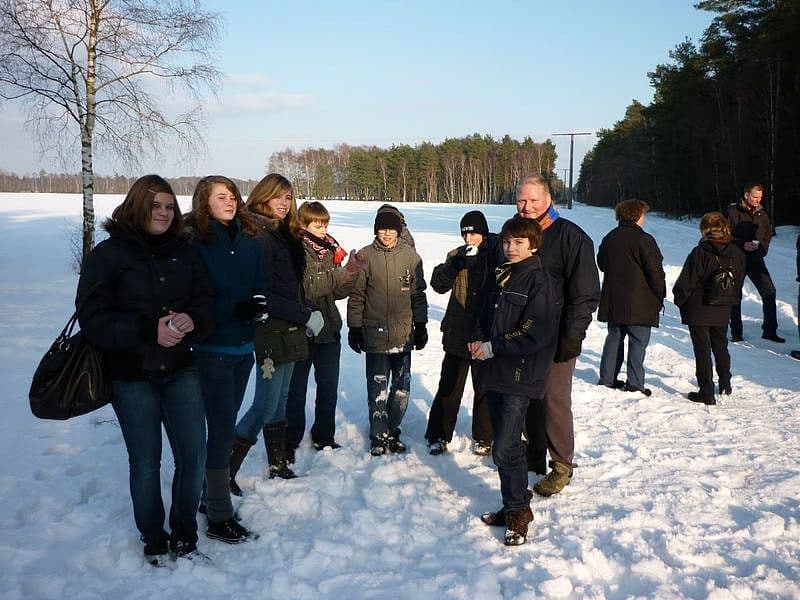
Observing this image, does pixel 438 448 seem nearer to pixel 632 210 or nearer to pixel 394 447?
pixel 394 447

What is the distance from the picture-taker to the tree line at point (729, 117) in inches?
960

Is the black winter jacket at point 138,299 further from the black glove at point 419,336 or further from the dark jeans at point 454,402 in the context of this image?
the dark jeans at point 454,402

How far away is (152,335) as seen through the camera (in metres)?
2.85

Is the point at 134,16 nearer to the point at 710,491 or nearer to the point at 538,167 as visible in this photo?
the point at 710,491

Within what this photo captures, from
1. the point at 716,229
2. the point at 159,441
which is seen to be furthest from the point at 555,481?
the point at 716,229

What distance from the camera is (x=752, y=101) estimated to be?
2797 cm

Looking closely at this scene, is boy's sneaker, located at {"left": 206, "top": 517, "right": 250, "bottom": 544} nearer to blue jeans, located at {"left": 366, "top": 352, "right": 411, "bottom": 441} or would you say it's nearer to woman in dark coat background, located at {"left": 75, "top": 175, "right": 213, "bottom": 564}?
woman in dark coat background, located at {"left": 75, "top": 175, "right": 213, "bottom": 564}

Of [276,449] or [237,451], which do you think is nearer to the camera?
[237,451]

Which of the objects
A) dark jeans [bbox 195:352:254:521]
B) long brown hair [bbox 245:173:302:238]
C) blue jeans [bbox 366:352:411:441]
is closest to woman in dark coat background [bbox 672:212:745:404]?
blue jeans [bbox 366:352:411:441]

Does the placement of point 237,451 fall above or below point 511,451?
below

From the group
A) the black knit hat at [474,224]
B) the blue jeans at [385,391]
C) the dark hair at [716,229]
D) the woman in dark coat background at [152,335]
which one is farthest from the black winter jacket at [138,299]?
the dark hair at [716,229]

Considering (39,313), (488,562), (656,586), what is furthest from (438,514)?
(39,313)

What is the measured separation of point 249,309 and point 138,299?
0.62m

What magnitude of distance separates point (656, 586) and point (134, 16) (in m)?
14.9
